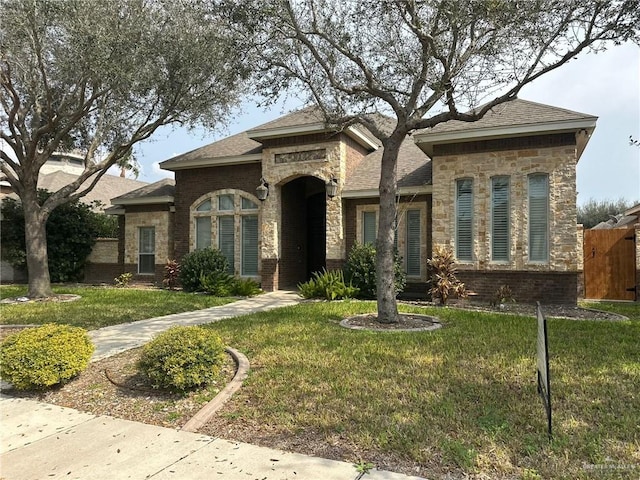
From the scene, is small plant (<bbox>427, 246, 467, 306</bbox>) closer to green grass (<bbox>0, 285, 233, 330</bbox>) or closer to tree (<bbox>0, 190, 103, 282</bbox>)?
green grass (<bbox>0, 285, 233, 330</bbox>)

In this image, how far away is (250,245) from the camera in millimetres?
16062

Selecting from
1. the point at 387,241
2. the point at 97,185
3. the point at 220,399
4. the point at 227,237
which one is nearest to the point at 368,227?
the point at 227,237

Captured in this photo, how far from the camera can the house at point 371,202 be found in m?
11.5

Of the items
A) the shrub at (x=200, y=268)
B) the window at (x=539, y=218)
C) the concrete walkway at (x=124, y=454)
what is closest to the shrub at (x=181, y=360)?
the concrete walkway at (x=124, y=454)

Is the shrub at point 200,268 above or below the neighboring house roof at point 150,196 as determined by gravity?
below

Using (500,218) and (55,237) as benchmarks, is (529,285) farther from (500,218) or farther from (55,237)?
(55,237)

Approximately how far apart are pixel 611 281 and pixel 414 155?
7437mm

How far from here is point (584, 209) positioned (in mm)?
40062

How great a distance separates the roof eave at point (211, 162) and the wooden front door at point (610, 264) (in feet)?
36.8

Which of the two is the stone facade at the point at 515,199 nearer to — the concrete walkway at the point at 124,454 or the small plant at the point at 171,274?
the small plant at the point at 171,274

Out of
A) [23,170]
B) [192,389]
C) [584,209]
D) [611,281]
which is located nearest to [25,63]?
[23,170]

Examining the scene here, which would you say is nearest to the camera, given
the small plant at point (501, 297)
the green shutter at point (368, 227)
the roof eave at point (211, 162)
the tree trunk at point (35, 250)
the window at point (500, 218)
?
the small plant at point (501, 297)

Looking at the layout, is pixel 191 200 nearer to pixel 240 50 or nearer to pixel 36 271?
pixel 36 271

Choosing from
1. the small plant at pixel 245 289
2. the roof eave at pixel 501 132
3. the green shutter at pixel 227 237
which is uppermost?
the roof eave at pixel 501 132
